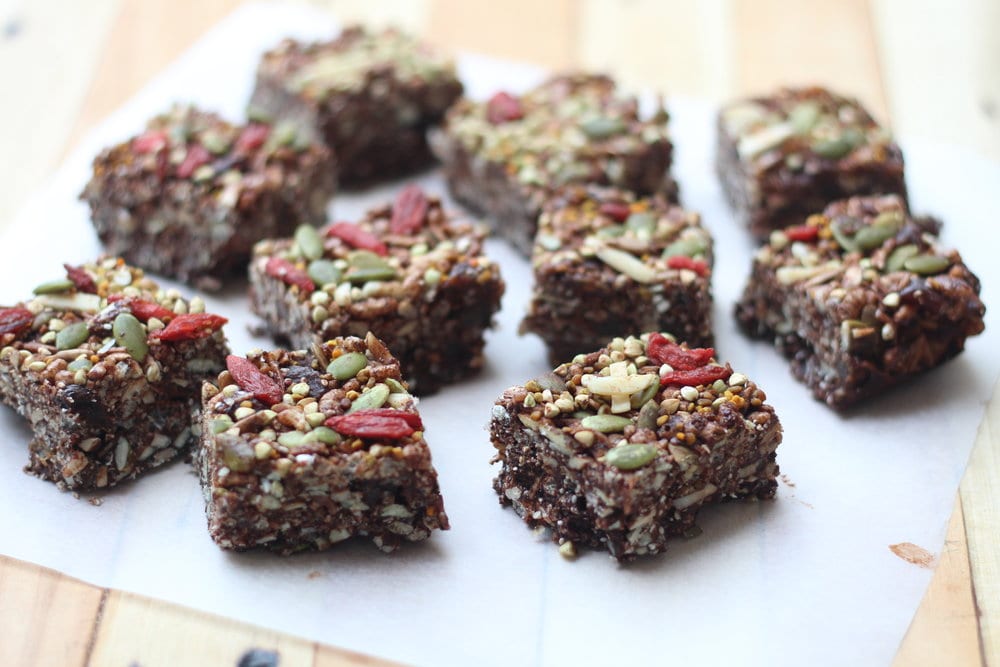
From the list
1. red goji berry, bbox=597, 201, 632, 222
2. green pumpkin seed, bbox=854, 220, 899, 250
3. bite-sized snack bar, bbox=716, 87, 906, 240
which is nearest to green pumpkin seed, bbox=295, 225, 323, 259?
red goji berry, bbox=597, 201, 632, 222

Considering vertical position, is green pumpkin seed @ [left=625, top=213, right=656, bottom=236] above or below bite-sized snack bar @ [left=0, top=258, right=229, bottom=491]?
above

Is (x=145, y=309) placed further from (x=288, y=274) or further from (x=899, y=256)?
(x=899, y=256)

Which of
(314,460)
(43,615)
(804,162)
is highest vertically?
(804,162)

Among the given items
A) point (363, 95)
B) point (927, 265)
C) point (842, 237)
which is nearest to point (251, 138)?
point (363, 95)

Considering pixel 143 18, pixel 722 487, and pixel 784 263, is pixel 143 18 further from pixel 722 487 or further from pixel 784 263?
pixel 722 487

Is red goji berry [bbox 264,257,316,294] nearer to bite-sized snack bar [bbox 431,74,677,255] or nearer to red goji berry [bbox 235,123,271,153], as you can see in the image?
red goji berry [bbox 235,123,271,153]

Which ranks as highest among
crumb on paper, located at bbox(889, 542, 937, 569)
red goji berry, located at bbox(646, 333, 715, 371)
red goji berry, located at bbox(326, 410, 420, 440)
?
red goji berry, located at bbox(646, 333, 715, 371)
